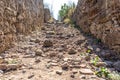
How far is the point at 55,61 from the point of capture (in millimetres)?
5266

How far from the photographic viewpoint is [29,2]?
29.5 feet

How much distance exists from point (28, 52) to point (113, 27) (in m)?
2.46

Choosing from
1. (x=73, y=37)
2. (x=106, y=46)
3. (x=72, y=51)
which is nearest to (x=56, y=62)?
(x=72, y=51)

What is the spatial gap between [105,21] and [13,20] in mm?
2779

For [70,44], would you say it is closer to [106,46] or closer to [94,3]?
[106,46]

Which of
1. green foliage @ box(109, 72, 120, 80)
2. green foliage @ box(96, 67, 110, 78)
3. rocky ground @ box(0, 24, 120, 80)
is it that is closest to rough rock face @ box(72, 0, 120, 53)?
rocky ground @ box(0, 24, 120, 80)

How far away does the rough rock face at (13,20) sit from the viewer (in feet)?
19.1

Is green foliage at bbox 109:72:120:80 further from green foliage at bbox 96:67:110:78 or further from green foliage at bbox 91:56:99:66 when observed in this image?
green foliage at bbox 91:56:99:66

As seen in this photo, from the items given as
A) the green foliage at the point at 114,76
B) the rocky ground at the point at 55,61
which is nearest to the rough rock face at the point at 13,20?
the rocky ground at the point at 55,61

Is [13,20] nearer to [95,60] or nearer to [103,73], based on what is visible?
[95,60]

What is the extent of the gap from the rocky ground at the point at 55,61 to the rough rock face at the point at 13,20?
306mm

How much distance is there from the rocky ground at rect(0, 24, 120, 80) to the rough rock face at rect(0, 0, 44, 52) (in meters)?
0.31

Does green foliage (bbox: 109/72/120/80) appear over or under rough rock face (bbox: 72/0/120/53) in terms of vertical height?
under

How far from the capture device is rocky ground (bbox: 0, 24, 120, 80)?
4.40 m
